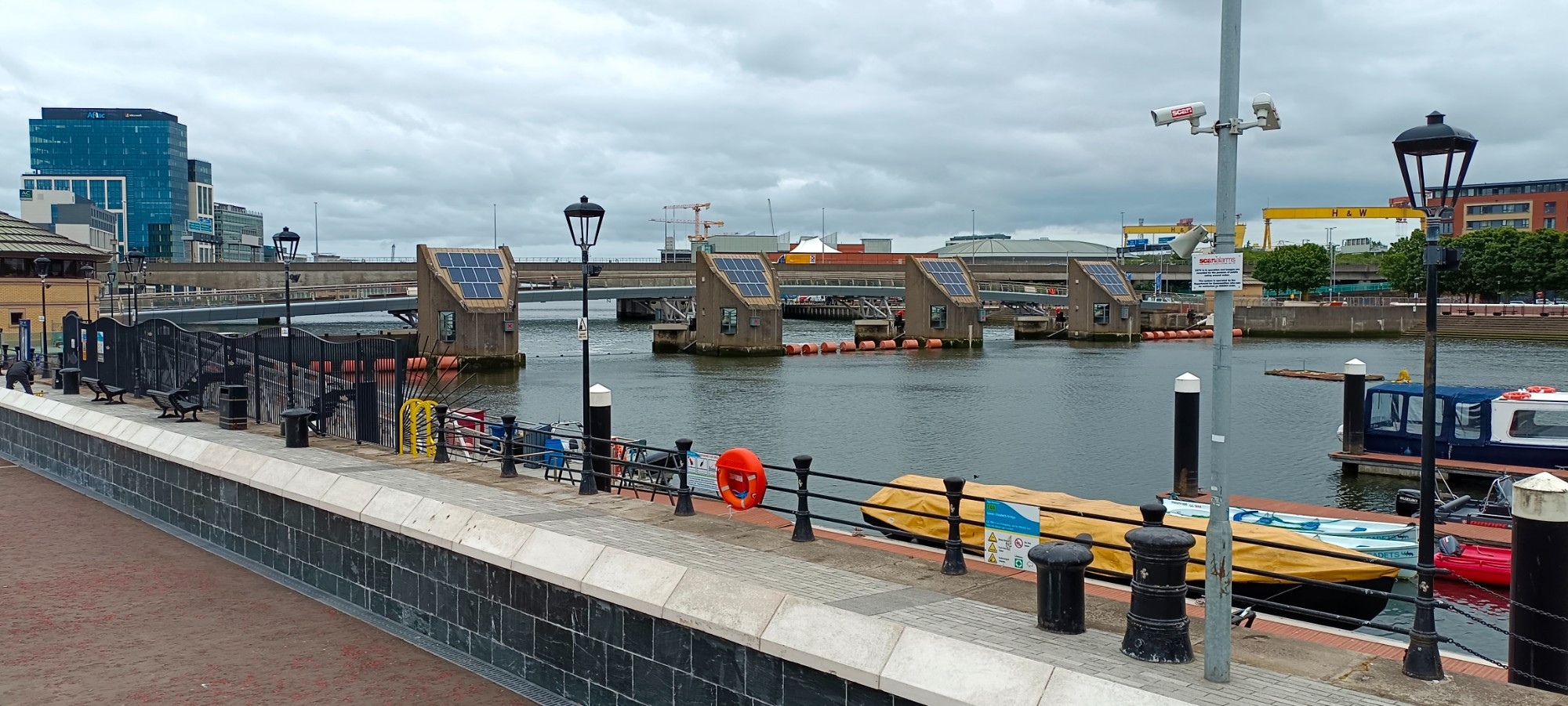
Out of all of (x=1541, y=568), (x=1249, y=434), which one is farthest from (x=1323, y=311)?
(x=1541, y=568)

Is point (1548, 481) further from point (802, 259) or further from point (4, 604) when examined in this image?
point (802, 259)

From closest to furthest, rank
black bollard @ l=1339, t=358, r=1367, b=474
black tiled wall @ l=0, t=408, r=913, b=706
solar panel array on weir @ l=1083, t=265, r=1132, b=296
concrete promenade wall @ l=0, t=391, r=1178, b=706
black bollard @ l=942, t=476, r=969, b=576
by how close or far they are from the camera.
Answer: concrete promenade wall @ l=0, t=391, r=1178, b=706
black tiled wall @ l=0, t=408, r=913, b=706
black bollard @ l=942, t=476, r=969, b=576
black bollard @ l=1339, t=358, r=1367, b=474
solar panel array on weir @ l=1083, t=265, r=1132, b=296

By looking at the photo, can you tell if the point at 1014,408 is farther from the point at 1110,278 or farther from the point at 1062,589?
the point at 1110,278

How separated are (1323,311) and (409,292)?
90.2 metres

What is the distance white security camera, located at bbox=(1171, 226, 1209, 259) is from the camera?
8117 mm

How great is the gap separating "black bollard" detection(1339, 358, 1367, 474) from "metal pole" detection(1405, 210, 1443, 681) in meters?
26.5

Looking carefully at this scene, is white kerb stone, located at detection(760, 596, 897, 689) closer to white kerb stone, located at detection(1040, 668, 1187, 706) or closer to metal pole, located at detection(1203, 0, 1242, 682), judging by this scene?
white kerb stone, located at detection(1040, 668, 1187, 706)

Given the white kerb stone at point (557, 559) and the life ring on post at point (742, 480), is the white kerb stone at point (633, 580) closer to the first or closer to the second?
the white kerb stone at point (557, 559)

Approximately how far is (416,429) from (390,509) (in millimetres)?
6282

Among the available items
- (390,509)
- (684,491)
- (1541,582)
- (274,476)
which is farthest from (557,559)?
(1541,582)

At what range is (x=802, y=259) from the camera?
183250 millimetres

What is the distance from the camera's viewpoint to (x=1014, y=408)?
54219 mm

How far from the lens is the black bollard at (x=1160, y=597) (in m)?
8.84

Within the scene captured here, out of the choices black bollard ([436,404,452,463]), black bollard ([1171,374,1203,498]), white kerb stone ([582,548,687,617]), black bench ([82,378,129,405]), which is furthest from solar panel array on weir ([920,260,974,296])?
white kerb stone ([582,548,687,617])
